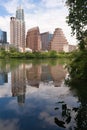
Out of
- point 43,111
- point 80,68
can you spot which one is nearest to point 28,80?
point 80,68

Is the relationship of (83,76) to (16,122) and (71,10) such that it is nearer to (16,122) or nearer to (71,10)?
(71,10)

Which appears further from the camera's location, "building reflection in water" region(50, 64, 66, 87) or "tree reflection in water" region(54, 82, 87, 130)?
"building reflection in water" region(50, 64, 66, 87)

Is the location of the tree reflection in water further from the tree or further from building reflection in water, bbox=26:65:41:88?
building reflection in water, bbox=26:65:41:88

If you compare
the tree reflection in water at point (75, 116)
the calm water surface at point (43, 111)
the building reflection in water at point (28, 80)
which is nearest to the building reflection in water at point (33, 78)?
the building reflection in water at point (28, 80)

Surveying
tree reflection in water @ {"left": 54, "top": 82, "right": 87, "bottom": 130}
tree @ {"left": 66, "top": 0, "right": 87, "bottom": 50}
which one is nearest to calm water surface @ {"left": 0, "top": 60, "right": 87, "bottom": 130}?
tree reflection in water @ {"left": 54, "top": 82, "right": 87, "bottom": 130}

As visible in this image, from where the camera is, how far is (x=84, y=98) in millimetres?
19859

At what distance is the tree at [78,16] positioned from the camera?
20902 millimetres

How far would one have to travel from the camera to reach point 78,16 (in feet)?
73.3

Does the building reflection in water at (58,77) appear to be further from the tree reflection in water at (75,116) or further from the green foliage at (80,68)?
the tree reflection in water at (75,116)

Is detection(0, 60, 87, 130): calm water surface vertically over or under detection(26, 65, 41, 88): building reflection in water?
over

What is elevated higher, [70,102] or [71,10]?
[71,10]

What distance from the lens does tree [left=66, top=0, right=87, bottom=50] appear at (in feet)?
68.6

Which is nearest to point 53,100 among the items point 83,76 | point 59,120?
point 59,120

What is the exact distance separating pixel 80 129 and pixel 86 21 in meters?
12.2
